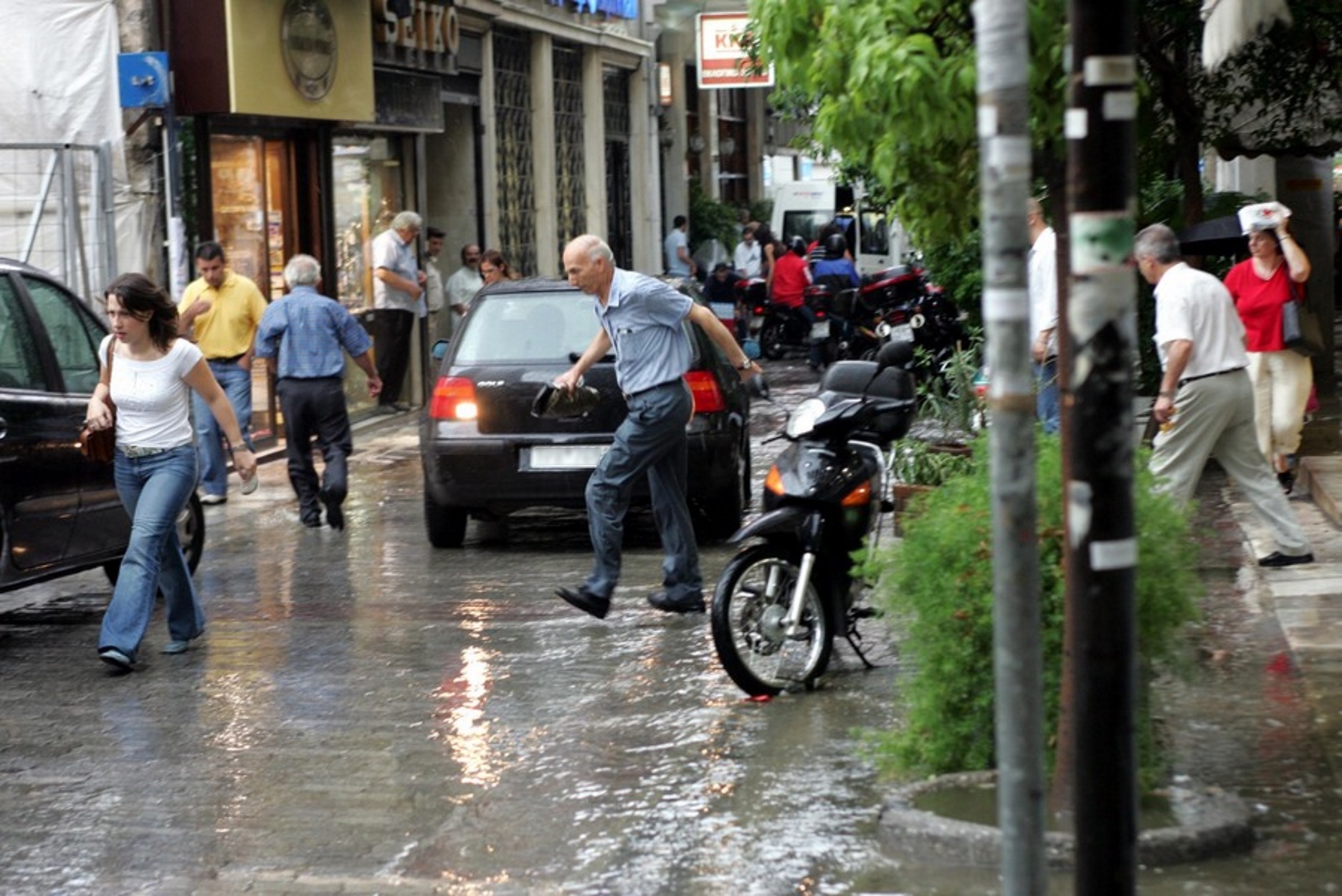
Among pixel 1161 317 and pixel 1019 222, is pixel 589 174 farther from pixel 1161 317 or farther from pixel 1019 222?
pixel 1019 222

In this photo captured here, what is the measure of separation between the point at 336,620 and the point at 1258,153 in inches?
345

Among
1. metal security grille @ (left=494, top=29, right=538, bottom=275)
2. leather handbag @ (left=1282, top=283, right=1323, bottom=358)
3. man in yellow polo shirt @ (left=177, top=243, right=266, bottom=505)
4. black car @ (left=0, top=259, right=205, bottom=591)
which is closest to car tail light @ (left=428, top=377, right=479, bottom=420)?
black car @ (left=0, top=259, right=205, bottom=591)

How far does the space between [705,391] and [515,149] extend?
15.7 meters

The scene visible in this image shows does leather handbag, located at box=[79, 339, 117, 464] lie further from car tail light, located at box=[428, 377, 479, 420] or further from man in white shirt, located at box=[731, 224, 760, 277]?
man in white shirt, located at box=[731, 224, 760, 277]

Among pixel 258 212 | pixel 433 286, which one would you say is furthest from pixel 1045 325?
pixel 433 286

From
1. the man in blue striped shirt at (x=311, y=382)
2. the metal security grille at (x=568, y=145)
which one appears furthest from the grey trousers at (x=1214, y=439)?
the metal security grille at (x=568, y=145)

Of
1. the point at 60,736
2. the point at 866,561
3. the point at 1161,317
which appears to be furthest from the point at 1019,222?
the point at 1161,317

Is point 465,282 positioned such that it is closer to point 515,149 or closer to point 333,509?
point 515,149

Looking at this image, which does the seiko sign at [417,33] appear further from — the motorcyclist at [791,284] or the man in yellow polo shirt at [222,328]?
the man in yellow polo shirt at [222,328]

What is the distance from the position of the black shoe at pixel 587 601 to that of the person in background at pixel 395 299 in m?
Answer: 11.6

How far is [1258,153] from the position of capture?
15836 millimetres

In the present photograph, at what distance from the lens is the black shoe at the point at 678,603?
9852 mm

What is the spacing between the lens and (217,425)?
1438 centimetres

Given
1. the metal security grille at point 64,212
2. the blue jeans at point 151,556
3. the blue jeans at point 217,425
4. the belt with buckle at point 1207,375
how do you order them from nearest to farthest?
the blue jeans at point 151,556 → the belt with buckle at point 1207,375 → the blue jeans at point 217,425 → the metal security grille at point 64,212
